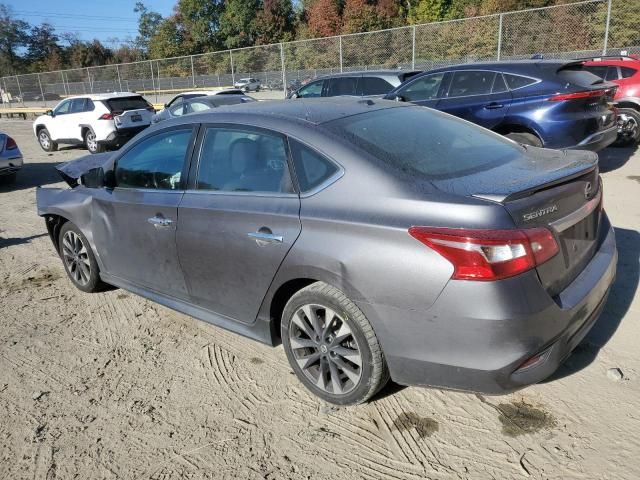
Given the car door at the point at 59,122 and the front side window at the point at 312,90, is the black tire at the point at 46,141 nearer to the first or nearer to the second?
the car door at the point at 59,122

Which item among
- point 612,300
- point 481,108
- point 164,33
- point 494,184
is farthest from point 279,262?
point 164,33

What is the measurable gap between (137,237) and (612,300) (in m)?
3.52

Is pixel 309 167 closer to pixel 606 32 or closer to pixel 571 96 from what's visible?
pixel 571 96

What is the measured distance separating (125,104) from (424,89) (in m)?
8.98

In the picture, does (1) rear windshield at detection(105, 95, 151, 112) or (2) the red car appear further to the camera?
(1) rear windshield at detection(105, 95, 151, 112)

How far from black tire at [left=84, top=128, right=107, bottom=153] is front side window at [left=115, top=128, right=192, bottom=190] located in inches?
431

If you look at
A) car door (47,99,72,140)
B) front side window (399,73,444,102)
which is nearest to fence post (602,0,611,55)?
front side window (399,73,444,102)

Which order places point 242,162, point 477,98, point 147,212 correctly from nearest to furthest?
point 242,162, point 147,212, point 477,98

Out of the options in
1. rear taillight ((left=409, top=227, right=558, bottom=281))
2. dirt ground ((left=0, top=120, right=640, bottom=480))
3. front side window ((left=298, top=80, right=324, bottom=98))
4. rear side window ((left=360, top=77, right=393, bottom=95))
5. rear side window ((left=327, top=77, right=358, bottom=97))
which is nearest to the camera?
rear taillight ((left=409, top=227, right=558, bottom=281))

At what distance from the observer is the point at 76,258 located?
4695 millimetres

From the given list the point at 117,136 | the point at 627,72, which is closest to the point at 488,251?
the point at 627,72

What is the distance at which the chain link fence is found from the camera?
14.1 metres

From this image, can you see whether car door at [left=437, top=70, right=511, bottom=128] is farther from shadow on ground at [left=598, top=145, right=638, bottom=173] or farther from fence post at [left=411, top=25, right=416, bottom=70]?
fence post at [left=411, top=25, right=416, bottom=70]

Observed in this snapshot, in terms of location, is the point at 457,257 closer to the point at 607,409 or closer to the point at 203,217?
the point at 607,409
